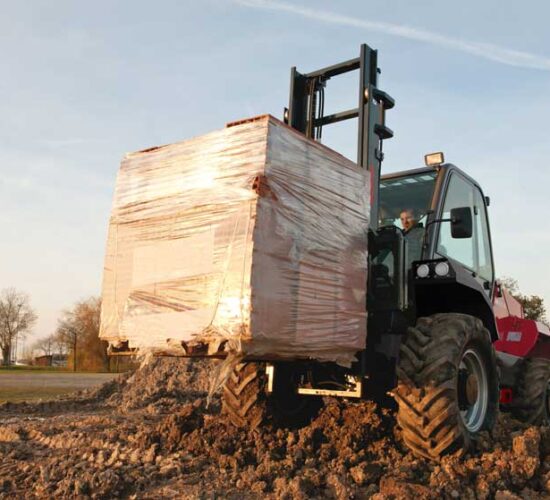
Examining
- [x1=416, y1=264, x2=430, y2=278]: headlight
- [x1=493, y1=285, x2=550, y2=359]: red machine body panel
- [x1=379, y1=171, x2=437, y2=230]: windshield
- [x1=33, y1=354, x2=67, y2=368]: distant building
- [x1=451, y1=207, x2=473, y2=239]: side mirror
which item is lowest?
[x1=33, y1=354, x2=67, y2=368]: distant building

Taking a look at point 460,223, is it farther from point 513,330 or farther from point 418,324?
point 513,330

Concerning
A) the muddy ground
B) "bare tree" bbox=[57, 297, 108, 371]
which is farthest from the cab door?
"bare tree" bbox=[57, 297, 108, 371]

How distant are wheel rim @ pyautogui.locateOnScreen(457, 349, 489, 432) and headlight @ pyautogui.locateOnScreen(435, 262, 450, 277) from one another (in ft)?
2.33

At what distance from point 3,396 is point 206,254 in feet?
45.7

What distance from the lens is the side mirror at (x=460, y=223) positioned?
5379 mm

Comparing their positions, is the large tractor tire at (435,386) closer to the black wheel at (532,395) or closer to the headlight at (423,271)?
the headlight at (423,271)

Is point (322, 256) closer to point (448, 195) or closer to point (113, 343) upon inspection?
point (113, 343)

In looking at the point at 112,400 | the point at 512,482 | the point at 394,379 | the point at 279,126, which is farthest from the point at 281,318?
the point at 112,400

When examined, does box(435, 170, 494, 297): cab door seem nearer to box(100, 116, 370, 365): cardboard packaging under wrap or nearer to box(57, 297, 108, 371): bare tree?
box(100, 116, 370, 365): cardboard packaging under wrap

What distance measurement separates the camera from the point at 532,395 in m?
7.23

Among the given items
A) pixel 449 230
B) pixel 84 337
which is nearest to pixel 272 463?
pixel 449 230

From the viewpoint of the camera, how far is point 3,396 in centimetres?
1594

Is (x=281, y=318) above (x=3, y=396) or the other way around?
above

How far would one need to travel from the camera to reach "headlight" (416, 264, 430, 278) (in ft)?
17.6
